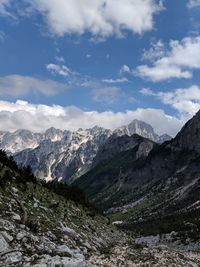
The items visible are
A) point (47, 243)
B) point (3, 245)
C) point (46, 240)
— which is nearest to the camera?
point (3, 245)

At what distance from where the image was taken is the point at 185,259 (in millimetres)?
35719

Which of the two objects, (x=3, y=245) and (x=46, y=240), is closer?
(x=3, y=245)

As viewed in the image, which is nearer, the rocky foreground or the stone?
the stone

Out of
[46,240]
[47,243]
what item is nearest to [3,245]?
[47,243]

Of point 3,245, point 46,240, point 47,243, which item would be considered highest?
point 3,245

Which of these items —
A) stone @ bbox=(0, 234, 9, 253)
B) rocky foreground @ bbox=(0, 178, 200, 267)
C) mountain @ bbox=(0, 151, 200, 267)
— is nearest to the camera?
stone @ bbox=(0, 234, 9, 253)

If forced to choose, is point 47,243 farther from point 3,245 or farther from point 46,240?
point 3,245

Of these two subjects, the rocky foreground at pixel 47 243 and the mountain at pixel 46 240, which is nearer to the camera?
the rocky foreground at pixel 47 243

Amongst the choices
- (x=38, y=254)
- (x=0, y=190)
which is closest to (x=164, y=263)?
(x=38, y=254)

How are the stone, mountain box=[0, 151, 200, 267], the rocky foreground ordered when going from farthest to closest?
mountain box=[0, 151, 200, 267], the rocky foreground, the stone

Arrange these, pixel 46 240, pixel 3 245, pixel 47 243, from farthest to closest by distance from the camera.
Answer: pixel 46 240, pixel 47 243, pixel 3 245

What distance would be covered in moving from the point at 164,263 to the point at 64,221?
11647 mm

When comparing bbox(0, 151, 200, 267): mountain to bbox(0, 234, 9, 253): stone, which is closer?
bbox(0, 234, 9, 253): stone

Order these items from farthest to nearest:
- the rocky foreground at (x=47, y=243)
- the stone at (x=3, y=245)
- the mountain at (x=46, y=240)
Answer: the mountain at (x=46, y=240) < the rocky foreground at (x=47, y=243) < the stone at (x=3, y=245)
